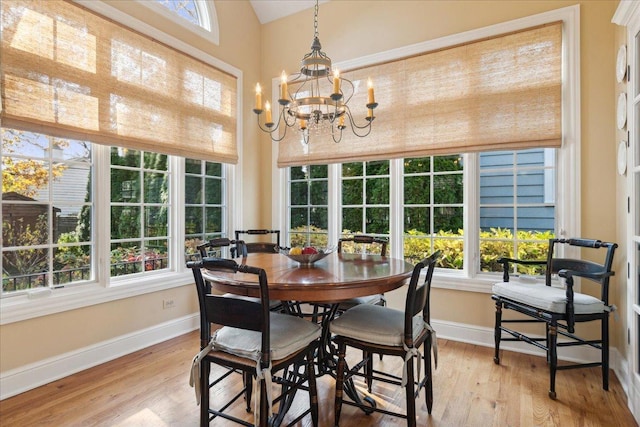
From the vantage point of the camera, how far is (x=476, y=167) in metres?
3.24

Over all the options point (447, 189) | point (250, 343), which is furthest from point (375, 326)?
point (447, 189)

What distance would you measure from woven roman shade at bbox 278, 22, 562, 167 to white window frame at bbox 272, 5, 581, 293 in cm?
7

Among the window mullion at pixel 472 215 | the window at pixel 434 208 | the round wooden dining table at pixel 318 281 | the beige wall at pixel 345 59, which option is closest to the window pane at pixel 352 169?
the window at pixel 434 208

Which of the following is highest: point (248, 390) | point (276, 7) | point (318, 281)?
point (276, 7)

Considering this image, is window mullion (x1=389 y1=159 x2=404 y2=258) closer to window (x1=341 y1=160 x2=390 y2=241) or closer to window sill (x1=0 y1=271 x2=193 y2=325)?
window (x1=341 y1=160 x2=390 y2=241)

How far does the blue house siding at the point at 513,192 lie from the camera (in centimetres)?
304

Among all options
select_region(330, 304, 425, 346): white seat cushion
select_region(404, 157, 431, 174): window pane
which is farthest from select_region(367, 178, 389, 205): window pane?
select_region(330, 304, 425, 346): white seat cushion

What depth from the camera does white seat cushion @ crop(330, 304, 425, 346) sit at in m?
1.82

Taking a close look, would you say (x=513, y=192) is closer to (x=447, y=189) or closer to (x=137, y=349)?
(x=447, y=189)

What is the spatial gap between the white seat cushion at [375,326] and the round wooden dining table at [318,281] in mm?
202

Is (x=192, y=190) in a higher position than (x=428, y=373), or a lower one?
higher

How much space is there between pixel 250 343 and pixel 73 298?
1.77m

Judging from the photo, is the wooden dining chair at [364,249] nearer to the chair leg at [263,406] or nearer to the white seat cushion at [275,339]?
the white seat cushion at [275,339]

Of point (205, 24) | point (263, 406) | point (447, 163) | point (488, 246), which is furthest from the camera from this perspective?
point (205, 24)
